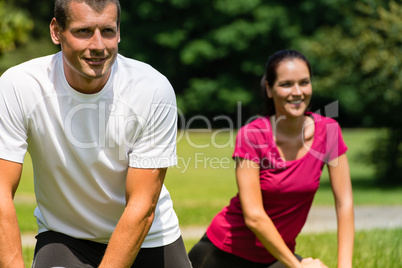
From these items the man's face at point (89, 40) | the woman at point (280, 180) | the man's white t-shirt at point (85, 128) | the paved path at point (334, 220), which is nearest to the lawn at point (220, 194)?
the paved path at point (334, 220)

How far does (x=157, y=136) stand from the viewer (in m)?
3.03

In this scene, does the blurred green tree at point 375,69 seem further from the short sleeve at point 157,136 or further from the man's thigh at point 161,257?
the short sleeve at point 157,136

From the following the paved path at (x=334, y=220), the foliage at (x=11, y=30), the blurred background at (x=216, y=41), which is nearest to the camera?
the paved path at (x=334, y=220)

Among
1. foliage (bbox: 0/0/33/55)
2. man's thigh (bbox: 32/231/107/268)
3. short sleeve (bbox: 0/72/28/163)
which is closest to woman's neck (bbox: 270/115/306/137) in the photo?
man's thigh (bbox: 32/231/107/268)

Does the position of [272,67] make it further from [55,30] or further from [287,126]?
[55,30]

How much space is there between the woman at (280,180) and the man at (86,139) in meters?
0.85

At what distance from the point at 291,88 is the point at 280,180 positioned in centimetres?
60

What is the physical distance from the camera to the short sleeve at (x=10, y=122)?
9.40 ft

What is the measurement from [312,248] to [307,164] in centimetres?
214

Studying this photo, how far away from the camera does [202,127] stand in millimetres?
37219

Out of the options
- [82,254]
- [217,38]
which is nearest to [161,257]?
[82,254]

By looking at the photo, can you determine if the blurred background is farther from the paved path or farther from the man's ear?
the man's ear

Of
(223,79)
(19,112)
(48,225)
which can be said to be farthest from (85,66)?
(223,79)

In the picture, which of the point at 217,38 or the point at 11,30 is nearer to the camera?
the point at 11,30
